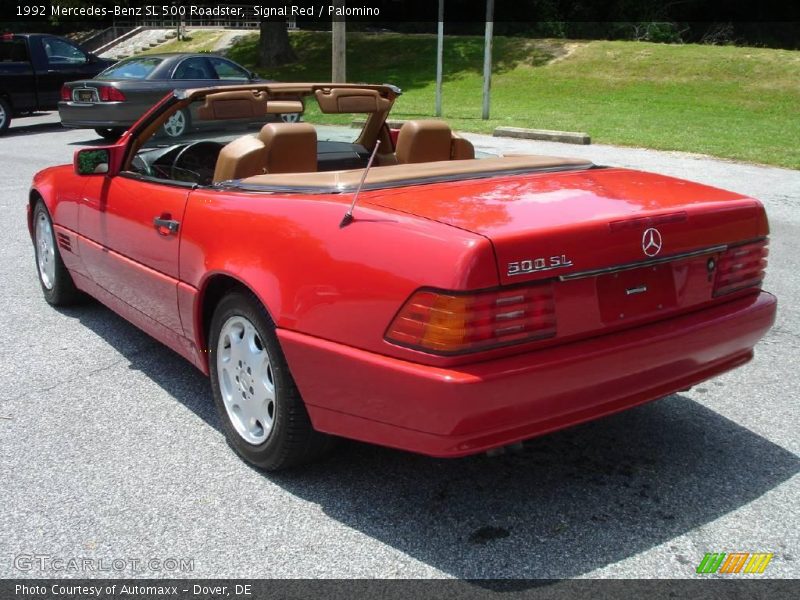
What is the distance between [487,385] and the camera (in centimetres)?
246

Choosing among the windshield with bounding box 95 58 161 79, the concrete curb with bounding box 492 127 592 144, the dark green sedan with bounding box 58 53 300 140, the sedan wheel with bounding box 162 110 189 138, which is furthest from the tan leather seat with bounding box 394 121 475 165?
the concrete curb with bounding box 492 127 592 144

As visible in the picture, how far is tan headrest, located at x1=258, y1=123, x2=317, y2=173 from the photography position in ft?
11.8

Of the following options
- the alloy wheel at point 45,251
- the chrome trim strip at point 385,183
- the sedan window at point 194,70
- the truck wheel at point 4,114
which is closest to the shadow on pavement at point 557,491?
the chrome trim strip at point 385,183

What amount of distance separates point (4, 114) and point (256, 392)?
15.2 meters

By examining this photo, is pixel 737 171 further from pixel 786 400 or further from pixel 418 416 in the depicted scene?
pixel 418 416

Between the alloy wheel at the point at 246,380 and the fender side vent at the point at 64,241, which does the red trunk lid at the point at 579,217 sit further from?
the fender side vent at the point at 64,241

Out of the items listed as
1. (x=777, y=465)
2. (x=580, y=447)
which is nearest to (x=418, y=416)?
(x=580, y=447)

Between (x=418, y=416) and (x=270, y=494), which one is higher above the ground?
(x=418, y=416)

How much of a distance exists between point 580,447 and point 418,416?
117cm

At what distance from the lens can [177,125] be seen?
167 inches

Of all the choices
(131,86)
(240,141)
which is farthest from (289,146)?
(131,86)

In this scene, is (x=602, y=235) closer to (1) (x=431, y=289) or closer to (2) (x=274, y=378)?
(1) (x=431, y=289)

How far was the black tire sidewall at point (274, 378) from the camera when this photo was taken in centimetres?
293

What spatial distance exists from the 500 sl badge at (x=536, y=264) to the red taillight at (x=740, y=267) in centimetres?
80
